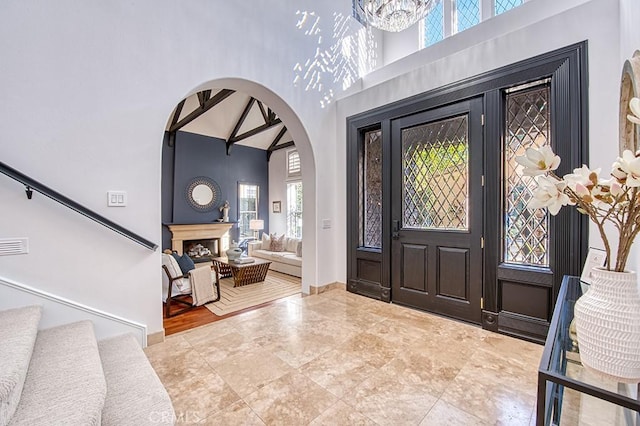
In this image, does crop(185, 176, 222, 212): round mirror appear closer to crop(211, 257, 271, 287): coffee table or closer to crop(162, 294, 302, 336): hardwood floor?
crop(211, 257, 271, 287): coffee table

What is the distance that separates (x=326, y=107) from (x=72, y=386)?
384 cm

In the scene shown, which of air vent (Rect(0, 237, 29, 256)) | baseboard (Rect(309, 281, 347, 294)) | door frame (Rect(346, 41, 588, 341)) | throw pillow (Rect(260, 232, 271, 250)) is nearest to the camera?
air vent (Rect(0, 237, 29, 256))

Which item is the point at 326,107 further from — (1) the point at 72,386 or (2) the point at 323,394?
(1) the point at 72,386

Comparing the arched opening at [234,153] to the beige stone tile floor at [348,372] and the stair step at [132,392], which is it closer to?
the beige stone tile floor at [348,372]

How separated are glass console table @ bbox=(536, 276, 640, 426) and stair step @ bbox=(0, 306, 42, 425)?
1.93 meters

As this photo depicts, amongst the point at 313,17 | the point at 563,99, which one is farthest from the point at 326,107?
the point at 563,99

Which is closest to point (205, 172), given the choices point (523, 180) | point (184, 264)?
point (184, 264)

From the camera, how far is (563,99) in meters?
2.31

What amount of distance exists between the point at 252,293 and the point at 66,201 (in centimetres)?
302

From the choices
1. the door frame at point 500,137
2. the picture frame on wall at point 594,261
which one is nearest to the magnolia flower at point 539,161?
the picture frame on wall at point 594,261

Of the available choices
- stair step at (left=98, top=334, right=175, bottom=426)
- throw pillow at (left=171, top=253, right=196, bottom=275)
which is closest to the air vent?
stair step at (left=98, top=334, right=175, bottom=426)

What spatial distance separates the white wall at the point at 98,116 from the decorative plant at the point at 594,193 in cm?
273

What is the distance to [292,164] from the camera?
331 inches

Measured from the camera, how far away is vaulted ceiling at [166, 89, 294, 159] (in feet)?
21.1
